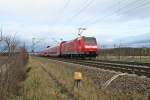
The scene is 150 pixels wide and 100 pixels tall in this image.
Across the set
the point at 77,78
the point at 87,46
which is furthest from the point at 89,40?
the point at 77,78

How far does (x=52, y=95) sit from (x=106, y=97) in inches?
116

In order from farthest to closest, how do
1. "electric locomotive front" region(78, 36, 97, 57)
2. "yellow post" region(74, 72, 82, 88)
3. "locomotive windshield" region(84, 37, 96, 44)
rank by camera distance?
"locomotive windshield" region(84, 37, 96, 44) → "electric locomotive front" region(78, 36, 97, 57) → "yellow post" region(74, 72, 82, 88)

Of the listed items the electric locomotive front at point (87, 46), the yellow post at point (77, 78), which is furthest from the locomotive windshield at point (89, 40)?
the yellow post at point (77, 78)

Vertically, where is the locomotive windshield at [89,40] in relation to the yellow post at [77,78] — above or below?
above

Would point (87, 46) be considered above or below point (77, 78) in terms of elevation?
above

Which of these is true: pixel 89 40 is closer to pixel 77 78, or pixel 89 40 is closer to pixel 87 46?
pixel 87 46


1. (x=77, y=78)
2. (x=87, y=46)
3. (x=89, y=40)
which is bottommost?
(x=77, y=78)

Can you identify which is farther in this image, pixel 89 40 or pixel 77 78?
pixel 89 40

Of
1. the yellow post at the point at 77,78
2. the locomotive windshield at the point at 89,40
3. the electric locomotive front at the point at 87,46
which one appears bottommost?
the yellow post at the point at 77,78

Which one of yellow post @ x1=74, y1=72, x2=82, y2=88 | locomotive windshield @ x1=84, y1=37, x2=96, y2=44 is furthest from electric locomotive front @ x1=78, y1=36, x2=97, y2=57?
yellow post @ x1=74, y1=72, x2=82, y2=88

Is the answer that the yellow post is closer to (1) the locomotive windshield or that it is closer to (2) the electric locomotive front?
(2) the electric locomotive front

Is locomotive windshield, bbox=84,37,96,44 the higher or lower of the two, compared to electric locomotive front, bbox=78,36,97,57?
higher

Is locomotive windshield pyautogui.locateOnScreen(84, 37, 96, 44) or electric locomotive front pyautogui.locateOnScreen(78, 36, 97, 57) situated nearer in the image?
electric locomotive front pyautogui.locateOnScreen(78, 36, 97, 57)

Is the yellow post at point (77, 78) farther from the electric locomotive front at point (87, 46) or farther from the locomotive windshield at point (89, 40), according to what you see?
the locomotive windshield at point (89, 40)
